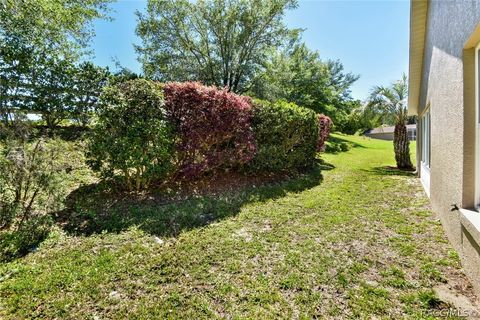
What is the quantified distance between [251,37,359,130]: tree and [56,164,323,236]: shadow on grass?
13352 mm

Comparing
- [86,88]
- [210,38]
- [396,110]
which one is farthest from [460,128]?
[210,38]

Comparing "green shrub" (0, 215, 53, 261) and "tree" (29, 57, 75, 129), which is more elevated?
"tree" (29, 57, 75, 129)

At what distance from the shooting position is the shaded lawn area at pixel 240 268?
2.64 meters

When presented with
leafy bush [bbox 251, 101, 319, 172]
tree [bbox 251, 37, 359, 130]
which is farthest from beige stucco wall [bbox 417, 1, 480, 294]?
tree [bbox 251, 37, 359, 130]

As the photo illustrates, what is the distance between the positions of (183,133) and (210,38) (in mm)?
16506

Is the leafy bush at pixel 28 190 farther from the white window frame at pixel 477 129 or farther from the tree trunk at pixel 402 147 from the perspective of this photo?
the tree trunk at pixel 402 147

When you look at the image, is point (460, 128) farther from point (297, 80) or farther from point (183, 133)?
point (297, 80)

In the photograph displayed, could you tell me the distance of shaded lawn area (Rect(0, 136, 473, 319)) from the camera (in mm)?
2639

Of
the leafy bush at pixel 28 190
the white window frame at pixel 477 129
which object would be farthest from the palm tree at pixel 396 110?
the leafy bush at pixel 28 190

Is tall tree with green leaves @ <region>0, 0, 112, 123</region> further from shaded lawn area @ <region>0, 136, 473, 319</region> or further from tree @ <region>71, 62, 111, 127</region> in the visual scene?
shaded lawn area @ <region>0, 136, 473, 319</region>

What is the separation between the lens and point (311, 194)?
23.1 feet

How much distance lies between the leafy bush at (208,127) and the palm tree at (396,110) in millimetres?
8338

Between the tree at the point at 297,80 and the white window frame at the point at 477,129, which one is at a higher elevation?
the tree at the point at 297,80

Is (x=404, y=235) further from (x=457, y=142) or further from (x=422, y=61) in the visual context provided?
(x=422, y=61)
